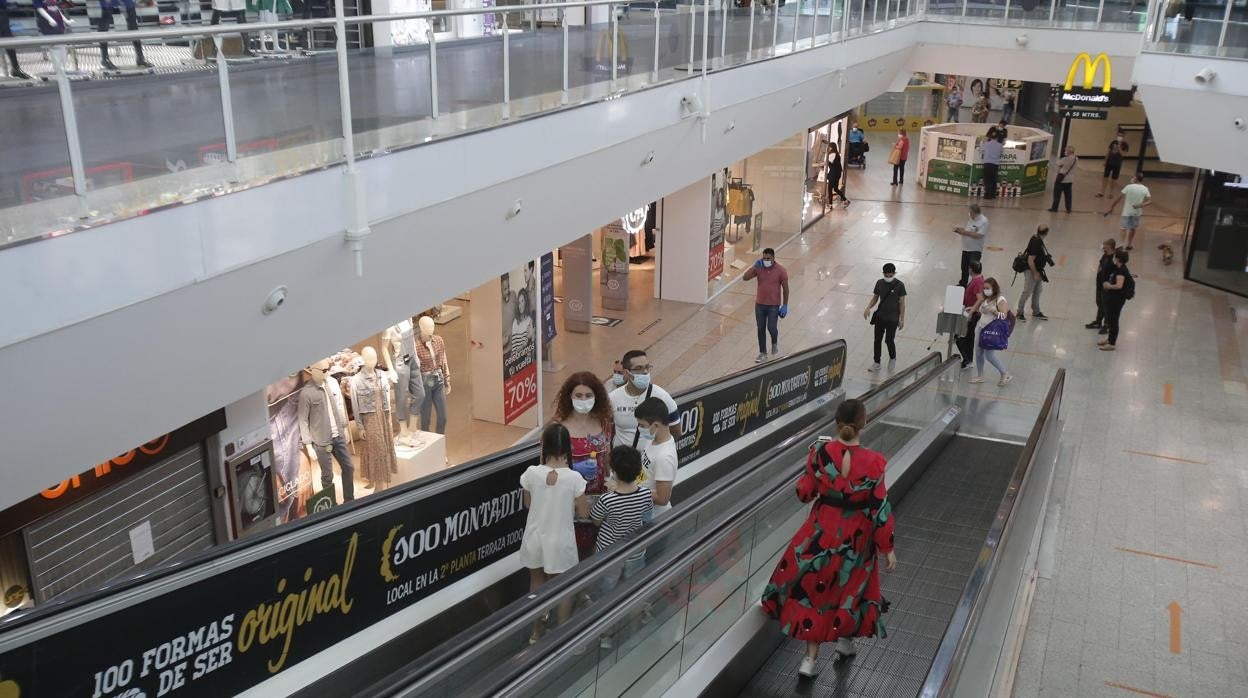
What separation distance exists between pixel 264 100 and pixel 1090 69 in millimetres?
20544

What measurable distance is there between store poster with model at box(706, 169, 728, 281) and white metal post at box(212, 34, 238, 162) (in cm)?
1200

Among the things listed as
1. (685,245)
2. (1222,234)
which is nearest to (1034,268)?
(1222,234)

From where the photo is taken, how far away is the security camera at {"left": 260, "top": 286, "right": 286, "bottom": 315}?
234 inches

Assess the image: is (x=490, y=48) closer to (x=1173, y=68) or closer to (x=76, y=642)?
(x=76, y=642)

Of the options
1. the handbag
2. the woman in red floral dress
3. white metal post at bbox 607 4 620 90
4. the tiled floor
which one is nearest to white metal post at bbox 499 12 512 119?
white metal post at bbox 607 4 620 90

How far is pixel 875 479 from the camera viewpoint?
539 centimetres

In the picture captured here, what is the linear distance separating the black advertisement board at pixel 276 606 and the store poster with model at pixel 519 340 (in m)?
5.02

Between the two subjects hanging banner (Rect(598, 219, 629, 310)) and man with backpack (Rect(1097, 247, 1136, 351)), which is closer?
man with backpack (Rect(1097, 247, 1136, 351))

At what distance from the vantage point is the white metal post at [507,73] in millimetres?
8094

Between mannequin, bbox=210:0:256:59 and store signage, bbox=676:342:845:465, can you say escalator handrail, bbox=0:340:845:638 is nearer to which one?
store signage, bbox=676:342:845:465

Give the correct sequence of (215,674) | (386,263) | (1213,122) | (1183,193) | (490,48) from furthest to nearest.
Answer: (1183,193)
(1213,122)
(490,48)
(386,263)
(215,674)

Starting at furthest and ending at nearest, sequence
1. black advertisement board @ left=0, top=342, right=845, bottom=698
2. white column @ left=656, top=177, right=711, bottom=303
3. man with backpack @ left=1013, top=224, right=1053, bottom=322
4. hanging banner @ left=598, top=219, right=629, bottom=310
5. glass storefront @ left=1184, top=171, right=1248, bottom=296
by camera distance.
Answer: glass storefront @ left=1184, top=171, right=1248, bottom=296
white column @ left=656, top=177, right=711, bottom=303
hanging banner @ left=598, top=219, right=629, bottom=310
man with backpack @ left=1013, top=224, right=1053, bottom=322
black advertisement board @ left=0, top=342, right=845, bottom=698

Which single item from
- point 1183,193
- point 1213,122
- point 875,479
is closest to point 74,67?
point 875,479

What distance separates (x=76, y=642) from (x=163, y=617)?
43 centimetres
